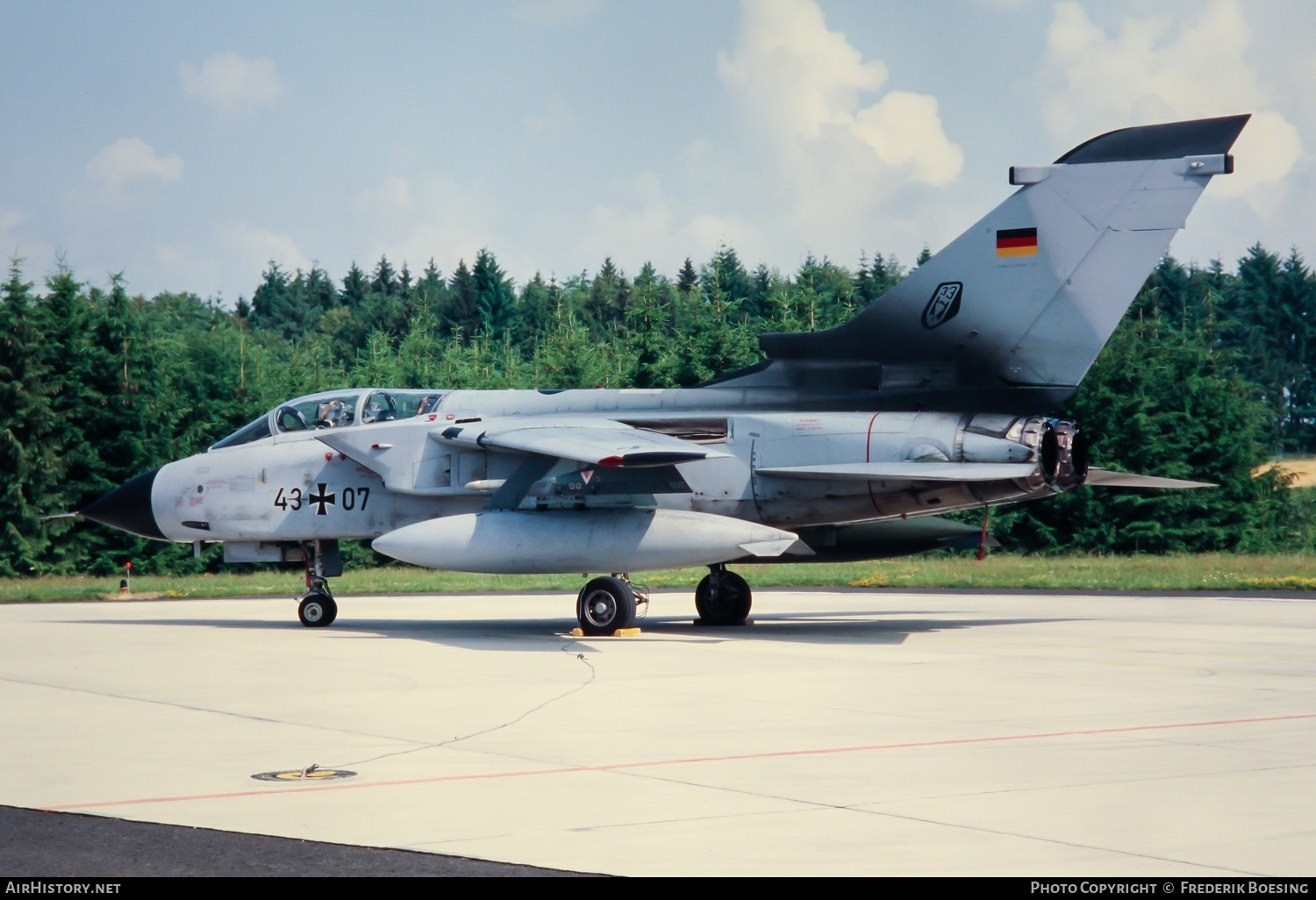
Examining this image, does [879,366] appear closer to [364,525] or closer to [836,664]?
[836,664]

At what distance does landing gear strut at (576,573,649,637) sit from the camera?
15844mm

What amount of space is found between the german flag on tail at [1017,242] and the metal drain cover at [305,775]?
33.7ft

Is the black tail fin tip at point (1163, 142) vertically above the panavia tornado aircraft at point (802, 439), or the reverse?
the black tail fin tip at point (1163, 142)

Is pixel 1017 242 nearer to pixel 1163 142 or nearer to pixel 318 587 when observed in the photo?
pixel 1163 142

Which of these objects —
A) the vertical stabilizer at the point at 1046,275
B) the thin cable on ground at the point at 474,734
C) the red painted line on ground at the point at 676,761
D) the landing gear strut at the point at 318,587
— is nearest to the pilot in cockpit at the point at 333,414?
the landing gear strut at the point at 318,587

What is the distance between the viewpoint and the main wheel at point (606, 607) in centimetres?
1584

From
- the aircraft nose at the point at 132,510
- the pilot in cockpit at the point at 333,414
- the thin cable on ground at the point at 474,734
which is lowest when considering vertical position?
the thin cable on ground at the point at 474,734

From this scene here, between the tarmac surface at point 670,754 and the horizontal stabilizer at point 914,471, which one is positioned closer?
the tarmac surface at point 670,754

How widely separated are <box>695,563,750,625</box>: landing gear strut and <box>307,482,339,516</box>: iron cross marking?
4.94m

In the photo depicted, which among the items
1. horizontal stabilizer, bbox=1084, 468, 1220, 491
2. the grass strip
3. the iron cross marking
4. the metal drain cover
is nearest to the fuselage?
the iron cross marking

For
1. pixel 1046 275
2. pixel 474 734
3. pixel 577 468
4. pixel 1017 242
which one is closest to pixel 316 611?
pixel 577 468

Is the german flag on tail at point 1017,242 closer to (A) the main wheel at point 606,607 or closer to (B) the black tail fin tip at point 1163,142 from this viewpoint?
(B) the black tail fin tip at point 1163,142

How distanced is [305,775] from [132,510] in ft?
39.0
